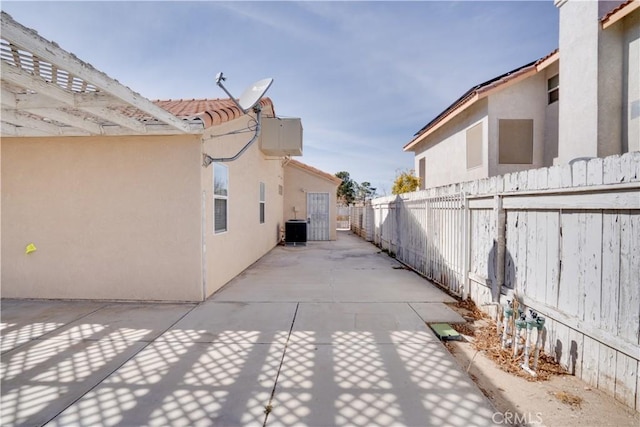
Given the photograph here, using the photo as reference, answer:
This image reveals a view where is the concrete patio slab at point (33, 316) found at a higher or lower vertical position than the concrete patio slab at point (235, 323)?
lower

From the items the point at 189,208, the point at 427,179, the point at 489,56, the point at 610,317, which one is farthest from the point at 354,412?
the point at 427,179

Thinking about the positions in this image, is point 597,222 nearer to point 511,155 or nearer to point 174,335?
point 174,335

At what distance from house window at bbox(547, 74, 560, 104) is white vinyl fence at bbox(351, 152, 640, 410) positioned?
551cm

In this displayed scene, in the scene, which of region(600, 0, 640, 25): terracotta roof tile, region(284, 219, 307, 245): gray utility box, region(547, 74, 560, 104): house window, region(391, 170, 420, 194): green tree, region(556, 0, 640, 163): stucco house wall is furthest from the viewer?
region(391, 170, 420, 194): green tree

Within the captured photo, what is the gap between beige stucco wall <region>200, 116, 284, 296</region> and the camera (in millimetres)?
5305

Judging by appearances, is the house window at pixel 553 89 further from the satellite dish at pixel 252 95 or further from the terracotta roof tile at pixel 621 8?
the satellite dish at pixel 252 95

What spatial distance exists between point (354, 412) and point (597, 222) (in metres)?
2.62

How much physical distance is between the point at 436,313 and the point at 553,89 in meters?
7.61

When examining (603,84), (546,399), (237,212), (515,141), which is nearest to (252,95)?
(237,212)

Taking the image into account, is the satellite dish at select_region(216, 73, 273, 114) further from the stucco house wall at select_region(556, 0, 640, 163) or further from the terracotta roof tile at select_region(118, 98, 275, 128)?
the stucco house wall at select_region(556, 0, 640, 163)

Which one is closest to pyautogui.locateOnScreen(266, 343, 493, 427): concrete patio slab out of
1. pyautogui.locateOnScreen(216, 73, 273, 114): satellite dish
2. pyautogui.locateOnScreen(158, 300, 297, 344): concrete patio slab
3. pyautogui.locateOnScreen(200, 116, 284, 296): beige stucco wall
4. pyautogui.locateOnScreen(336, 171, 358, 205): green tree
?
pyautogui.locateOnScreen(158, 300, 297, 344): concrete patio slab

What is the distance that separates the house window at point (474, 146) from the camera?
28.5 feet

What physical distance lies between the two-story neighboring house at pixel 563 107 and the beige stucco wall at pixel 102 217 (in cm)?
780

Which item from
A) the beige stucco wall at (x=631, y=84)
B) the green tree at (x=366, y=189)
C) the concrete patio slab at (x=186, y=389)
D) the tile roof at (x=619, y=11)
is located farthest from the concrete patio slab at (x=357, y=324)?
the green tree at (x=366, y=189)
